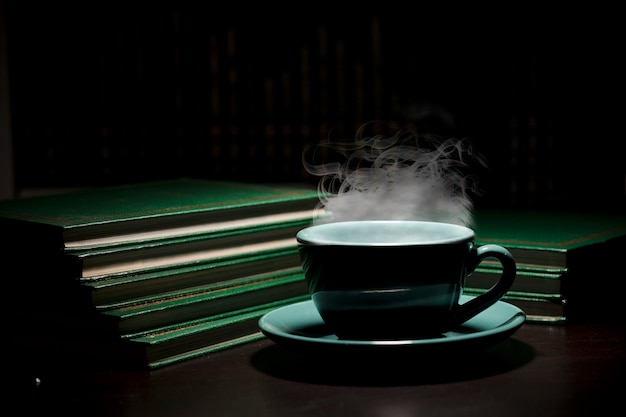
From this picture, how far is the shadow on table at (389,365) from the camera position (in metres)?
0.76

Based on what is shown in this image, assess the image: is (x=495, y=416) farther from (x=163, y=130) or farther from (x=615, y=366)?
(x=163, y=130)

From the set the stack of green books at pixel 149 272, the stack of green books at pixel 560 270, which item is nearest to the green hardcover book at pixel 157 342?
the stack of green books at pixel 149 272

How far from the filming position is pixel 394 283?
768 mm

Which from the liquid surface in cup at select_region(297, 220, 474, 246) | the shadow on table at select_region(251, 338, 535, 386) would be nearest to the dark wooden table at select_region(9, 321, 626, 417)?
the shadow on table at select_region(251, 338, 535, 386)

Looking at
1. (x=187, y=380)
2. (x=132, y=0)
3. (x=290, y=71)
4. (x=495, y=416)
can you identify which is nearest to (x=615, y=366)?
(x=495, y=416)

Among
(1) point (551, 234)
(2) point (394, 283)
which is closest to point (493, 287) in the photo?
(2) point (394, 283)

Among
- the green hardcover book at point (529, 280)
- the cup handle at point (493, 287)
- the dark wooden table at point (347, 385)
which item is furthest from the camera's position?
the green hardcover book at point (529, 280)

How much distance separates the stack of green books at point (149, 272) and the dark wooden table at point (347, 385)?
0.10 feet

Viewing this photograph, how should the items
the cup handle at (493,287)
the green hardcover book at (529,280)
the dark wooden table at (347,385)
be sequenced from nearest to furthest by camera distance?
the dark wooden table at (347,385) → the cup handle at (493,287) → the green hardcover book at (529,280)

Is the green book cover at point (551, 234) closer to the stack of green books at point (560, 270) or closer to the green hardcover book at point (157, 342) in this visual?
the stack of green books at point (560, 270)

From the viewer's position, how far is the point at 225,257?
3.02 feet

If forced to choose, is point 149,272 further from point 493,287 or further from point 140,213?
point 493,287

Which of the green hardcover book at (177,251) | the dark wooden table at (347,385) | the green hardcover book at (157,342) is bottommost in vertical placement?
the dark wooden table at (347,385)

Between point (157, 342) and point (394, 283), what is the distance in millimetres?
226
